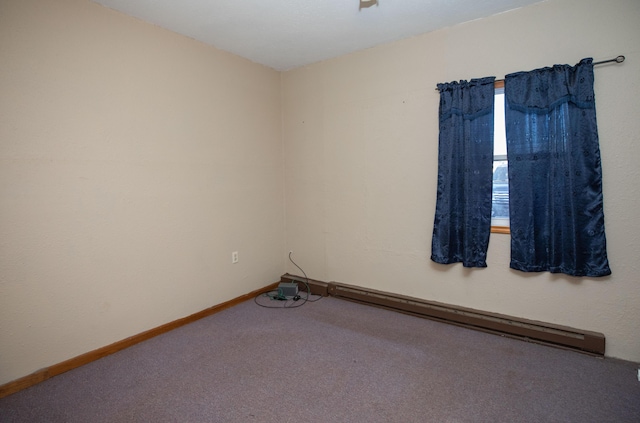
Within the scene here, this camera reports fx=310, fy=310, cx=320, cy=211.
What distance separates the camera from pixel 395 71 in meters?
2.92

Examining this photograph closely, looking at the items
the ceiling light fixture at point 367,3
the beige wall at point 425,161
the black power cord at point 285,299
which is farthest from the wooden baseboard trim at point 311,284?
the ceiling light fixture at point 367,3

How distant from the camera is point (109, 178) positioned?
2.28 m

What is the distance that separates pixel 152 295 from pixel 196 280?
405 mm

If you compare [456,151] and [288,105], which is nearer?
[456,151]

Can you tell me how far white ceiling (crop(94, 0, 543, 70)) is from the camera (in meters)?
2.26

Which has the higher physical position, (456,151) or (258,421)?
(456,151)

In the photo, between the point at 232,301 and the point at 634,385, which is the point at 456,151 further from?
the point at 232,301

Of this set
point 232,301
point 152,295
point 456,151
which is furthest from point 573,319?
point 152,295

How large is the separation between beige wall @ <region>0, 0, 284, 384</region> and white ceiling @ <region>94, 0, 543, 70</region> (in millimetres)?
204

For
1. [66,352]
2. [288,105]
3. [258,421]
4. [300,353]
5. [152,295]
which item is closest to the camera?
[258,421]

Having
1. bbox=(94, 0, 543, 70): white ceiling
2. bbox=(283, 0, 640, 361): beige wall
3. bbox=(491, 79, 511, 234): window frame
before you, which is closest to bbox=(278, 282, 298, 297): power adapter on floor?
bbox=(283, 0, 640, 361): beige wall

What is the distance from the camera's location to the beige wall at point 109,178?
1.90 m

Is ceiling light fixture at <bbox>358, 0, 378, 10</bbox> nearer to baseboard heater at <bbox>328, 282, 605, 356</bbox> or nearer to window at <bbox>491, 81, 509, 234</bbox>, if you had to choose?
window at <bbox>491, 81, 509, 234</bbox>

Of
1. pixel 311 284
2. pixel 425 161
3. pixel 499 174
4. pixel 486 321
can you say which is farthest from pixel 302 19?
pixel 486 321
